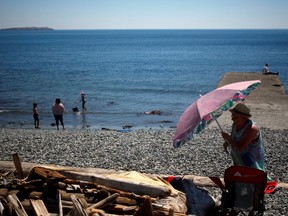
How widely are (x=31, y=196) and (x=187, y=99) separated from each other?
2887 cm

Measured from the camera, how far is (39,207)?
18.0 ft

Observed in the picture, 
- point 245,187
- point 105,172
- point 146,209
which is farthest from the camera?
point 105,172

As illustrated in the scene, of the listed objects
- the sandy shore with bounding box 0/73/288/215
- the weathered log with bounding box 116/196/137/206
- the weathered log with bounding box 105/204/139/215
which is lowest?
the sandy shore with bounding box 0/73/288/215

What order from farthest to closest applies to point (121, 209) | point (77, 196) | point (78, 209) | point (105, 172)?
1. point (105, 172)
2. point (77, 196)
3. point (121, 209)
4. point (78, 209)

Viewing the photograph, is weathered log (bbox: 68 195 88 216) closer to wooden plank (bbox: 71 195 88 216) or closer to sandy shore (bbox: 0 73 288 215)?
wooden plank (bbox: 71 195 88 216)

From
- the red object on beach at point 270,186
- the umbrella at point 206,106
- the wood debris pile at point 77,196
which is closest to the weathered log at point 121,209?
the wood debris pile at point 77,196

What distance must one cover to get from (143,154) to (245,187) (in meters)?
6.61

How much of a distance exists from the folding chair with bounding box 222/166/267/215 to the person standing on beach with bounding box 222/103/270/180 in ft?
1.73

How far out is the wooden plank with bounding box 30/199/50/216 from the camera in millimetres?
5359

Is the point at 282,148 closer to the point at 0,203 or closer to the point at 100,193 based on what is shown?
the point at 100,193

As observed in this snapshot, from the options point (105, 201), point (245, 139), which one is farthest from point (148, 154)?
point (245, 139)

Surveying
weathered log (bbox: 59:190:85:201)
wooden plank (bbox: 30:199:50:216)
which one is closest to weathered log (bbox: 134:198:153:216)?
weathered log (bbox: 59:190:85:201)


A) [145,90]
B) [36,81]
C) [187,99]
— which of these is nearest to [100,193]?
[187,99]

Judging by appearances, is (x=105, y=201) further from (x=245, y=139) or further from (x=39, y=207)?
(x=245, y=139)
